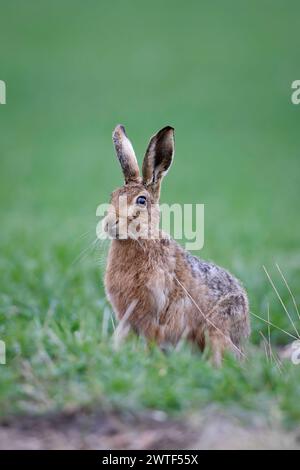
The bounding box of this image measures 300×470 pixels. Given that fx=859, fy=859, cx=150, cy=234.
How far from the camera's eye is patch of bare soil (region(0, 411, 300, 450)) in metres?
4.45

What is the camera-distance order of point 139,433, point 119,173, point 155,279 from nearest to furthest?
point 139,433 < point 155,279 < point 119,173

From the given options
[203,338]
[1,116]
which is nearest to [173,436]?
[203,338]

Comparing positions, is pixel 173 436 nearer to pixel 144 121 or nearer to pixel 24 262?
pixel 24 262

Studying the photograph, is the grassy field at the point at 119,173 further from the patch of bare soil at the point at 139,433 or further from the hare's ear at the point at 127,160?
the hare's ear at the point at 127,160

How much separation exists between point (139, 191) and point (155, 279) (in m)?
0.66

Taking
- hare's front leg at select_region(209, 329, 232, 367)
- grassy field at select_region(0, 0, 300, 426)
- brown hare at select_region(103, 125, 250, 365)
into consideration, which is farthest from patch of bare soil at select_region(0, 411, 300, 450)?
hare's front leg at select_region(209, 329, 232, 367)

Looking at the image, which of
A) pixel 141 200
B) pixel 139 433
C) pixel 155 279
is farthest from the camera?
pixel 141 200

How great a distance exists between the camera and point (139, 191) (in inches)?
246

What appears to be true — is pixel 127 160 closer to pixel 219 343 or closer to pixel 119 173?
pixel 219 343

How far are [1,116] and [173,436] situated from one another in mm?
23245

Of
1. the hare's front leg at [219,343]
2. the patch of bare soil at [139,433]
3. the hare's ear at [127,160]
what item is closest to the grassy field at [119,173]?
the patch of bare soil at [139,433]

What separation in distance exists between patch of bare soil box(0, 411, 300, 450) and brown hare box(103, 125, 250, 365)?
1.30 metres

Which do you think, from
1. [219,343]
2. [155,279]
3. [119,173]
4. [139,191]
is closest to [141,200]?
[139,191]

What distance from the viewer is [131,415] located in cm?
463
